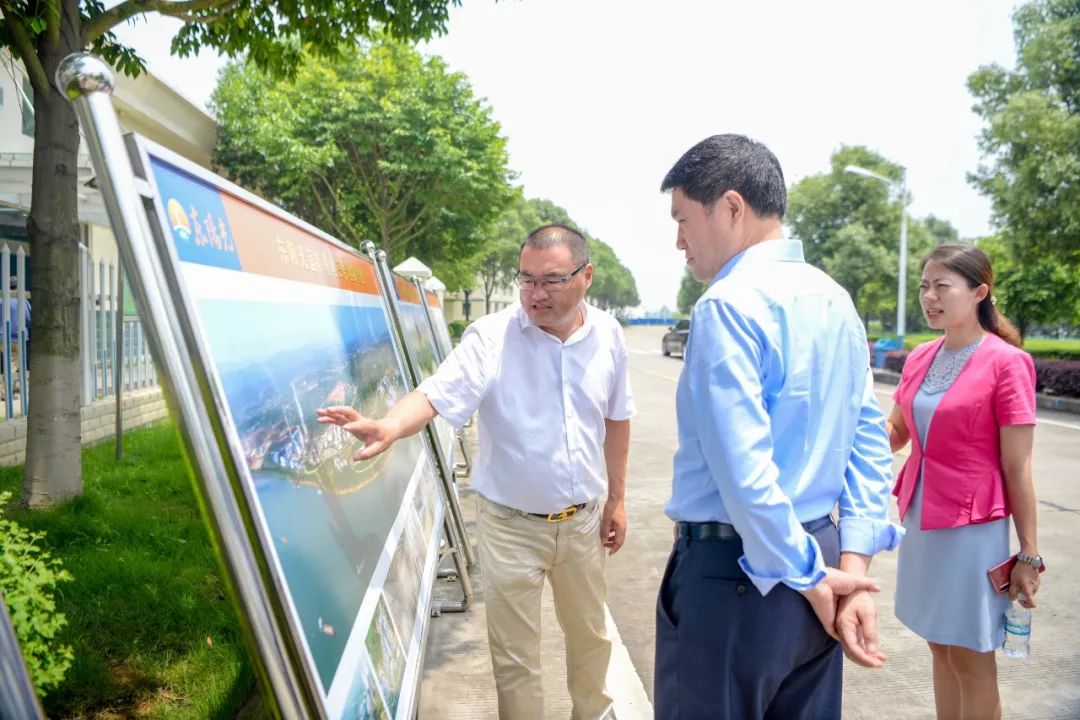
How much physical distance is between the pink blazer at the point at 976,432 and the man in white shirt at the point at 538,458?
111 cm

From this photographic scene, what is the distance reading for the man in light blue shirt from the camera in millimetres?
1514

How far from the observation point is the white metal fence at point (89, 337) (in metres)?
5.77

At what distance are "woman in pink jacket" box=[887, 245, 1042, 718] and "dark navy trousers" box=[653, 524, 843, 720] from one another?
97cm

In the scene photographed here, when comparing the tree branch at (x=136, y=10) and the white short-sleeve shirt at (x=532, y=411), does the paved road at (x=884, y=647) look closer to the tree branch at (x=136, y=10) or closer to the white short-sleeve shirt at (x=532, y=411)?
the white short-sleeve shirt at (x=532, y=411)

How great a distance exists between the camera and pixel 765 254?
169 cm

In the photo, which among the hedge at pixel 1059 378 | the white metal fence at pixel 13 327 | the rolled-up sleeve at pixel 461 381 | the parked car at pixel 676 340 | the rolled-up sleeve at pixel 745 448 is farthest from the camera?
the parked car at pixel 676 340

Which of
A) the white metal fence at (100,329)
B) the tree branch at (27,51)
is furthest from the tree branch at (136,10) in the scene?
the white metal fence at (100,329)

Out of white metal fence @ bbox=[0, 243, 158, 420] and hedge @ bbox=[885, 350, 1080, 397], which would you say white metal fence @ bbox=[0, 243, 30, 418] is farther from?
hedge @ bbox=[885, 350, 1080, 397]

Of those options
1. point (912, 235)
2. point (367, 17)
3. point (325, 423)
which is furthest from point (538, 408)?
point (912, 235)

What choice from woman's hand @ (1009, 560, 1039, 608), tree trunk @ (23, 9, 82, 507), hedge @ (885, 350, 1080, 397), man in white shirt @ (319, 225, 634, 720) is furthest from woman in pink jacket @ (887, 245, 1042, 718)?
hedge @ (885, 350, 1080, 397)

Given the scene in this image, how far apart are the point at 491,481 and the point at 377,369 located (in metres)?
0.60

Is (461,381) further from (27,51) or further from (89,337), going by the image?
(89,337)

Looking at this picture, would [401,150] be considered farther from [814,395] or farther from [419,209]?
[814,395]

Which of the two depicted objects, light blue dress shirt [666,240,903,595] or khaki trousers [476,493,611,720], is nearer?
light blue dress shirt [666,240,903,595]
